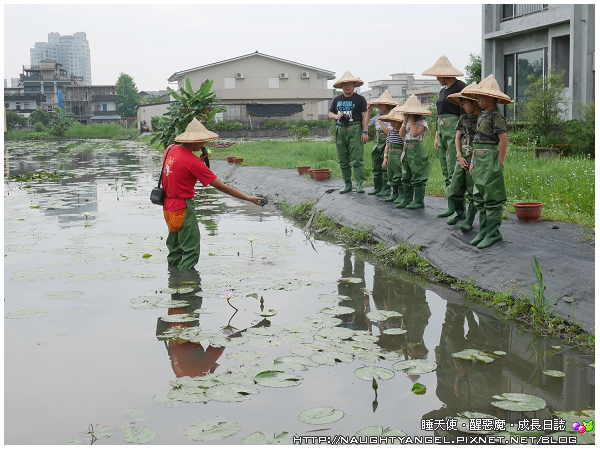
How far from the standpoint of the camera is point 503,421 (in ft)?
10.7

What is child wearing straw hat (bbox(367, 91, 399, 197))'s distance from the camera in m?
8.96

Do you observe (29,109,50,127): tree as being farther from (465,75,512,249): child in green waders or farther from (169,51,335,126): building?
(465,75,512,249): child in green waders

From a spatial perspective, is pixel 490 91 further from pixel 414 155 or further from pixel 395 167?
pixel 395 167

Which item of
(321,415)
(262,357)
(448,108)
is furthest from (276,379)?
(448,108)

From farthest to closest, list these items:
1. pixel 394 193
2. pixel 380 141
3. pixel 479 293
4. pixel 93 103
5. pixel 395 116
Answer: pixel 93 103 → pixel 380 141 → pixel 394 193 → pixel 395 116 → pixel 479 293

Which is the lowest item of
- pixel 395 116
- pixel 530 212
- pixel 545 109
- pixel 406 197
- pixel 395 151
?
pixel 530 212

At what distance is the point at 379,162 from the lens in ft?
31.0

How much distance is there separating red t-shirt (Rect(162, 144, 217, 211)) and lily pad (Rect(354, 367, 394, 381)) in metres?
3.08

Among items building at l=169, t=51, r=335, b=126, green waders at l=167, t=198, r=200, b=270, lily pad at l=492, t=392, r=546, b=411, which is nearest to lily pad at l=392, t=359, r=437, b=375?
lily pad at l=492, t=392, r=546, b=411

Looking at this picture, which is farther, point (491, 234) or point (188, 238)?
point (188, 238)

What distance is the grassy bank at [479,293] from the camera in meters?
4.54

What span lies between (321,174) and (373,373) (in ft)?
27.3

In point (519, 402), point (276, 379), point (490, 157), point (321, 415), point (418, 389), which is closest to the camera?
point (321, 415)

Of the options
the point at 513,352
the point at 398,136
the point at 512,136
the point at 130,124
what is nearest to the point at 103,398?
the point at 513,352
